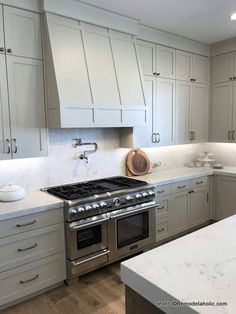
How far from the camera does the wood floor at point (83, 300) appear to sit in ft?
7.47

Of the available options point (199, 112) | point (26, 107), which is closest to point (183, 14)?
point (199, 112)

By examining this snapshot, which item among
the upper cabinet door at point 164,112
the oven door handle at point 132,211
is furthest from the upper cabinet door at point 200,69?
the oven door handle at point 132,211

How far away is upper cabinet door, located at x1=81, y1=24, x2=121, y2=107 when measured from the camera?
2.81 meters

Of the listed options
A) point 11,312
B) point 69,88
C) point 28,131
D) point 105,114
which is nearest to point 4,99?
point 28,131

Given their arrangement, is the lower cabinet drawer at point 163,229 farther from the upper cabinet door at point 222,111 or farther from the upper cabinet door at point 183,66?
the upper cabinet door at point 183,66

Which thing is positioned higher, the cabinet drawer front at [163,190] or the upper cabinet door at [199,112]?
the upper cabinet door at [199,112]

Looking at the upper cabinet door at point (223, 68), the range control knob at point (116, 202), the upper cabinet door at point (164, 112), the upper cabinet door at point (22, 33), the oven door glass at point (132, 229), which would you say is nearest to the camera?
the upper cabinet door at point (22, 33)

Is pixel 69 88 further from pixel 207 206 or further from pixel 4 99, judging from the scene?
pixel 207 206

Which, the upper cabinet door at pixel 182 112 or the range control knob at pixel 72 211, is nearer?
the range control knob at pixel 72 211

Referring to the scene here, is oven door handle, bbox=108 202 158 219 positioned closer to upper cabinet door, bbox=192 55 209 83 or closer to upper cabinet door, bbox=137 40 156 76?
upper cabinet door, bbox=137 40 156 76

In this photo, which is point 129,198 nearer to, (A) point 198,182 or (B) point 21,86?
(A) point 198,182

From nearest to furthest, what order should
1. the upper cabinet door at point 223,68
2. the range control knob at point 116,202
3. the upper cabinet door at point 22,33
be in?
the upper cabinet door at point 22,33, the range control knob at point 116,202, the upper cabinet door at point 223,68

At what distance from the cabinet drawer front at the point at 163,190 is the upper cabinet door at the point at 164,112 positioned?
2.14 ft

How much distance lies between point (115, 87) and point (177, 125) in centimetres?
133
